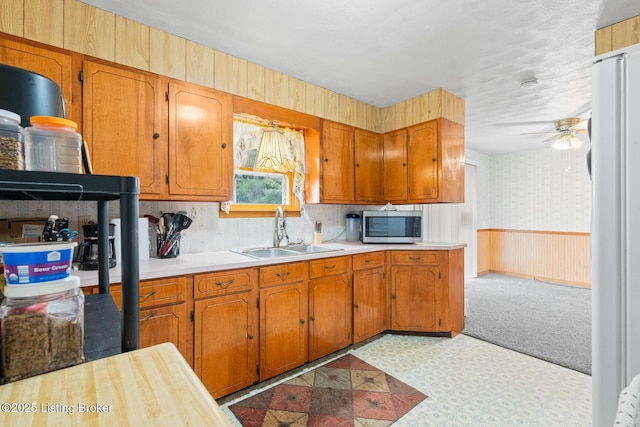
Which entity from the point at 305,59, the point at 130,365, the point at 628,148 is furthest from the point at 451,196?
the point at 130,365

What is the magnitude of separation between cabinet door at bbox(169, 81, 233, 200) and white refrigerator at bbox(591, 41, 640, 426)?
206 cm

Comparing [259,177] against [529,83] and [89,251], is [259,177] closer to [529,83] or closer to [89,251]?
[89,251]

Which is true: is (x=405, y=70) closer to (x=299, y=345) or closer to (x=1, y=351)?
(x=299, y=345)

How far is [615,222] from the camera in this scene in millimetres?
910

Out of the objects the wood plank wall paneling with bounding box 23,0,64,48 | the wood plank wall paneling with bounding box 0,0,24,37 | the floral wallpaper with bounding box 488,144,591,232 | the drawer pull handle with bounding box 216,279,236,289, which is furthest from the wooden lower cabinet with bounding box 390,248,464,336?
the floral wallpaper with bounding box 488,144,591,232

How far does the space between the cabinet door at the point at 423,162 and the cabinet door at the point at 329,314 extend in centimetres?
121

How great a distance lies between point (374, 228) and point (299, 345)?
1.38 metres

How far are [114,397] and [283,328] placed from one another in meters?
1.88

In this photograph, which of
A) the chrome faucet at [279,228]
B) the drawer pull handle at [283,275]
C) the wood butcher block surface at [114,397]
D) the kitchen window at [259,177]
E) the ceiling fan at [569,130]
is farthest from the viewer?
the ceiling fan at [569,130]

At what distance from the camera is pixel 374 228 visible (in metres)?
3.07

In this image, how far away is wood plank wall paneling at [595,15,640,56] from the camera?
71.7 inches

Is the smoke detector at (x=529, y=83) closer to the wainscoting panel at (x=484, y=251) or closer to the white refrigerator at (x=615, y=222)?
the white refrigerator at (x=615, y=222)

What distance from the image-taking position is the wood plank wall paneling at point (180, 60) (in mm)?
1591

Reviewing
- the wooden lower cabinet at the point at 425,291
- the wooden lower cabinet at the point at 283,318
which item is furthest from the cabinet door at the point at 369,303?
the wooden lower cabinet at the point at 283,318
